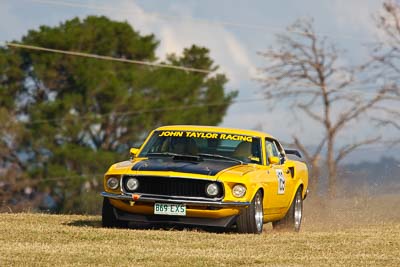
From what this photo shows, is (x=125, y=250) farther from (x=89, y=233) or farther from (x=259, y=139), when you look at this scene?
(x=259, y=139)

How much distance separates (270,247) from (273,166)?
3571mm

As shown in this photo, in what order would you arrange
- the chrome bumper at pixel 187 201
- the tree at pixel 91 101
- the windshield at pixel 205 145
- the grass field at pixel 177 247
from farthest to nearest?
the tree at pixel 91 101, the windshield at pixel 205 145, the chrome bumper at pixel 187 201, the grass field at pixel 177 247

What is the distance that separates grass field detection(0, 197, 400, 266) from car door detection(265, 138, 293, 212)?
105cm

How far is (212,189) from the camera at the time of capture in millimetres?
15492

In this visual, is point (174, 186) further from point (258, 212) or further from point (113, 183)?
point (258, 212)

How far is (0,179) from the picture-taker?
58.5m

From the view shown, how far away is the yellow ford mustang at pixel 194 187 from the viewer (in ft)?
50.8

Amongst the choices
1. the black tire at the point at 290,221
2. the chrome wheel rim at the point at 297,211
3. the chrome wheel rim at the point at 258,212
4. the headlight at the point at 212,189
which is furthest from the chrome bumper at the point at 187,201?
the chrome wheel rim at the point at 297,211

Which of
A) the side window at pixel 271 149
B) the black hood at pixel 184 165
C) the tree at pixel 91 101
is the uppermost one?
the tree at pixel 91 101

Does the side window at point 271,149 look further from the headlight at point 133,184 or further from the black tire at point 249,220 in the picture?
the headlight at point 133,184

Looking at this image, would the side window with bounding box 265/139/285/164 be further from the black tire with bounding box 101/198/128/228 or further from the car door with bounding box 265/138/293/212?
the black tire with bounding box 101/198/128/228

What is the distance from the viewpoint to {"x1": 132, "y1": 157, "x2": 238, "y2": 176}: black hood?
51.3 feet

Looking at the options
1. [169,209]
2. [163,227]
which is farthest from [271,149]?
[169,209]

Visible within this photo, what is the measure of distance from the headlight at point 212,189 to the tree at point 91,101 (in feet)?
136
